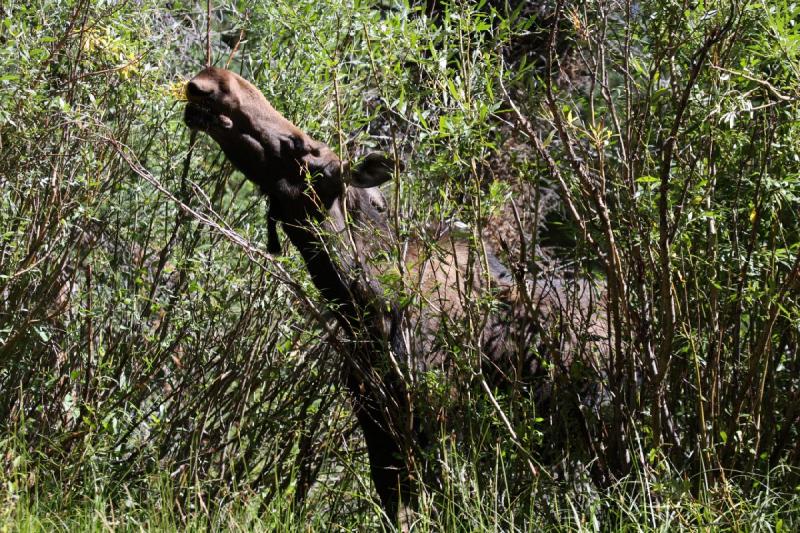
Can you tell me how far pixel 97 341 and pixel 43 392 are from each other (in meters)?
0.45

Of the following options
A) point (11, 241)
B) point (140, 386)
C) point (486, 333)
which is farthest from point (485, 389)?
point (11, 241)

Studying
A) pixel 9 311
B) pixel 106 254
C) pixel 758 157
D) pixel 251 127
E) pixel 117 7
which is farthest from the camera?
pixel 106 254

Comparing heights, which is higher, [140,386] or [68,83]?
[68,83]

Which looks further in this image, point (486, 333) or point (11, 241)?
point (11, 241)

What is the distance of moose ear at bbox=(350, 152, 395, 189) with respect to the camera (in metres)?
4.66

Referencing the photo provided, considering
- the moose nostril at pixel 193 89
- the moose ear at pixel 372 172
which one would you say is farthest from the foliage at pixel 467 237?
the moose nostril at pixel 193 89

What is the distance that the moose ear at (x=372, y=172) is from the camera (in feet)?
15.3

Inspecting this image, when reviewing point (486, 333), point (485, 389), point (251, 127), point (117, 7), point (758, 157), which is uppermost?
point (117, 7)

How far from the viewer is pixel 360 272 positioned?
176 inches

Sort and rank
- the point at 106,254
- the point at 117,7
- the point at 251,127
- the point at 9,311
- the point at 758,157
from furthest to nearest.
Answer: the point at 106,254 < the point at 9,311 < the point at 117,7 < the point at 251,127 < the point at 758,157

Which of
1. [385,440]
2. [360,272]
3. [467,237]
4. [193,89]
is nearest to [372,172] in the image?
[360,272]

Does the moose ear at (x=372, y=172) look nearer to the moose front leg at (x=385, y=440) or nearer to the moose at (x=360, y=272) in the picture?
the moose at (x=360, y=272)

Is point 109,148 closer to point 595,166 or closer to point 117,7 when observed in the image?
point 117,7

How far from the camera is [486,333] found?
16.7ft
